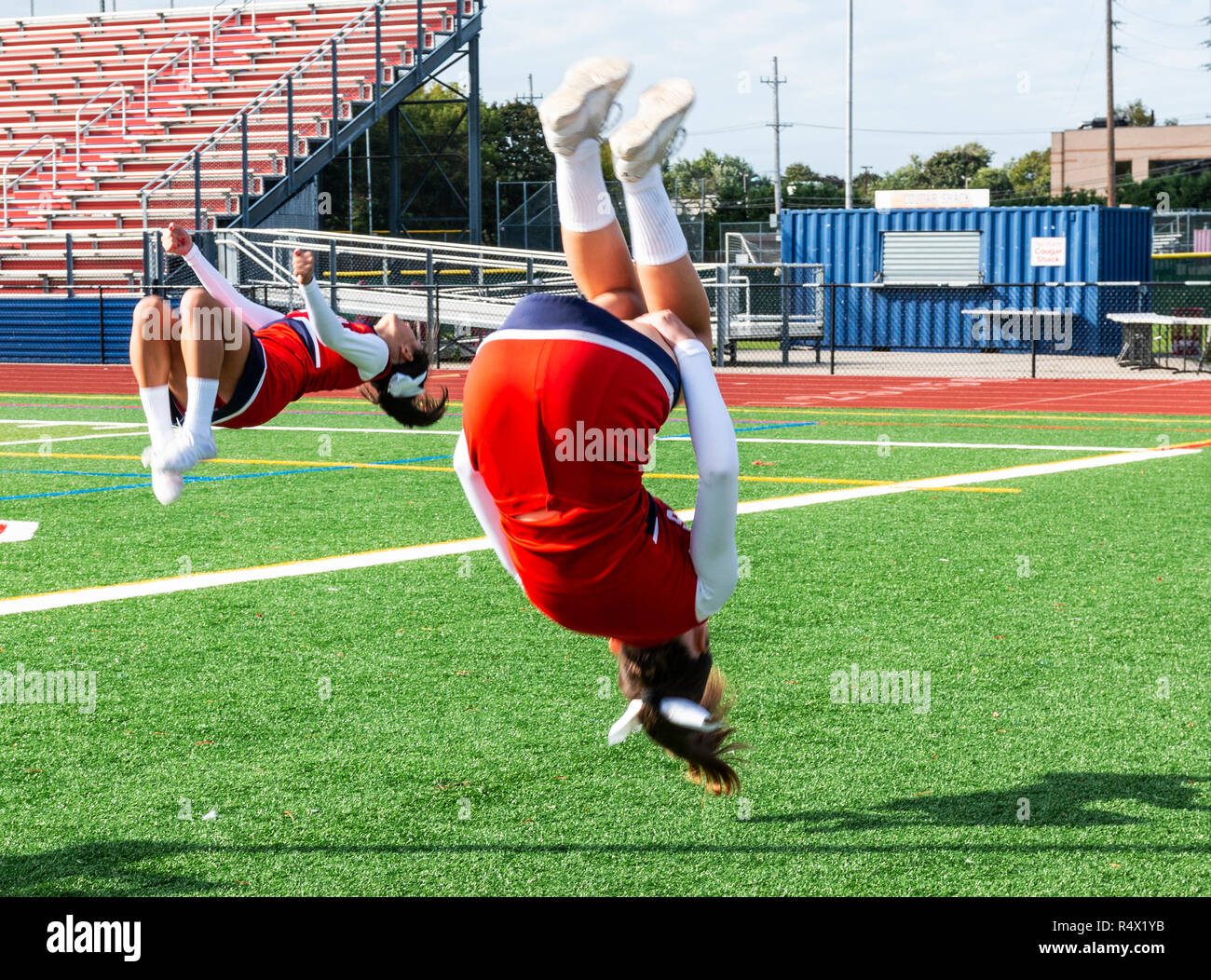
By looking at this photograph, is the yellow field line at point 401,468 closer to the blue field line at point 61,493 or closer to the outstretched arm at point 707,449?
the blue field line at point 61,493

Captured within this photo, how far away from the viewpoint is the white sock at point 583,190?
10.2 ft

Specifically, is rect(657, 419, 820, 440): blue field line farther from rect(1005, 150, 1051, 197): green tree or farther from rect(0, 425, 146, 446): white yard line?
rect(1005, 150, 1051, 197): green tree

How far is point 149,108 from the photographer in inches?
1337

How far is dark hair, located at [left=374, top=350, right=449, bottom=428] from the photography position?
5078 mm

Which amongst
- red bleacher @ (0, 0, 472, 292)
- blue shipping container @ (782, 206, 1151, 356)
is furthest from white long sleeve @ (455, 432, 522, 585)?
blue shipping container @ (782, 206, 1151, 356)

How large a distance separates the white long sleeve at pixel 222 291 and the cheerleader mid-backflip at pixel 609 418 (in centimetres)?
194

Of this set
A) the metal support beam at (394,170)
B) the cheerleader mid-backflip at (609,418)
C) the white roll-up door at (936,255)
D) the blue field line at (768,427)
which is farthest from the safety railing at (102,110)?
the cheerleader mid-backflip at (609,418)

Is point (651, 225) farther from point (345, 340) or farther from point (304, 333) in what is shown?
point (304, 333)

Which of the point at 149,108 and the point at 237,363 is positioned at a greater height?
the point at 149,108

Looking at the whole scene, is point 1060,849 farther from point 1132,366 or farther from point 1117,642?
point 1132,366

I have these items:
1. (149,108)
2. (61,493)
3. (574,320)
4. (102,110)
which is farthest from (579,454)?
(102,110)

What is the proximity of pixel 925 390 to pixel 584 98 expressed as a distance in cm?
2026

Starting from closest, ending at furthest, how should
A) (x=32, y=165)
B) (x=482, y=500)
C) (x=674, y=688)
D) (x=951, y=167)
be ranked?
(x=482, y=500)
(x=674, y=688)
(x=32, y=165)
(x=951, y=167)
